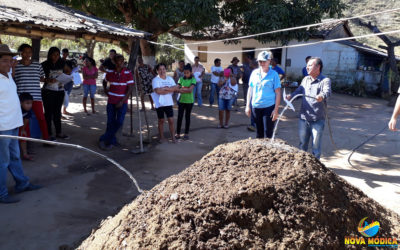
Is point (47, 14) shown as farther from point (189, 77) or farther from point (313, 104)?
point (313, 104)

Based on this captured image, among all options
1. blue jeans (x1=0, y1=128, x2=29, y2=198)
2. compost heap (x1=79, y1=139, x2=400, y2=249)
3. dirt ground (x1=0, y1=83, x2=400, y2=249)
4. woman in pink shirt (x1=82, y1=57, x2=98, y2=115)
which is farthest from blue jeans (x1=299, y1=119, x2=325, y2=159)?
woman in pink shirt (x1=82, y1=57, x2=98, y2=115)

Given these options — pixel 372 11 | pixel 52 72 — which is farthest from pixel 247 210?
pixel 372 11

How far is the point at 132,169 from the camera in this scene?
216 inches

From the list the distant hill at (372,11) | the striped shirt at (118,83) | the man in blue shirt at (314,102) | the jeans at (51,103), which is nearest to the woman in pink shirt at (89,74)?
the jeans at (51,103)

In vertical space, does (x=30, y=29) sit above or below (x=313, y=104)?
above

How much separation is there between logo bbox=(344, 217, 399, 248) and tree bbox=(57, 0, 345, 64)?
25.0 ft

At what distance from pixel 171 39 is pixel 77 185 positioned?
26.1m

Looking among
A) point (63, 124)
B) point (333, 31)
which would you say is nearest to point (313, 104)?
point (63, 124)

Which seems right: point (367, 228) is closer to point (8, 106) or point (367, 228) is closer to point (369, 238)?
point (369, 238)

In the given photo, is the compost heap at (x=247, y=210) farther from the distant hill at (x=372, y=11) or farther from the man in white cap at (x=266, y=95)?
the distant hill at (x=372, y=11)

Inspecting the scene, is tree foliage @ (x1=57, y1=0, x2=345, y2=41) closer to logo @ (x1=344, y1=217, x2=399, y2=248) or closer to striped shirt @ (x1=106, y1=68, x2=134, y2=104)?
striped shirt @ (x1=106, y1=68, x2=134, y2=104)

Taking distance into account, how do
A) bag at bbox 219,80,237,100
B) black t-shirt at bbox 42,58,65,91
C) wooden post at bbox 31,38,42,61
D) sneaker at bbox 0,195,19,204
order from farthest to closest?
bag at bbox 219,80,237,100
wooden post at bbox 31,38,42,61
black t-shirt at bbox 42,58,65,91
sneaker at bbox 0,195,19,204

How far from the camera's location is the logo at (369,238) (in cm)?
254

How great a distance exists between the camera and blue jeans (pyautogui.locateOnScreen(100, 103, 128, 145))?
20.9 ft
